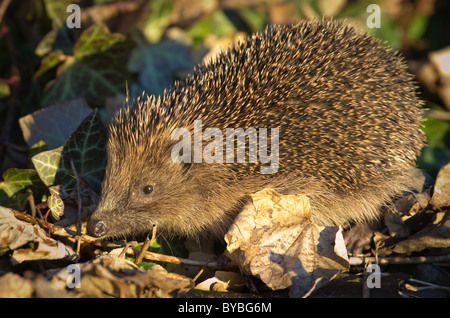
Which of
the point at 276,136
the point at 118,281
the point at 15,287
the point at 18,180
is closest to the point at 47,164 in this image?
the point at 18,180

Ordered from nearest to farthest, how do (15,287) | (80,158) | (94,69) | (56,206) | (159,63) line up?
(15,287) → (56,206) → (80,158) → (94,69) → (159,63)

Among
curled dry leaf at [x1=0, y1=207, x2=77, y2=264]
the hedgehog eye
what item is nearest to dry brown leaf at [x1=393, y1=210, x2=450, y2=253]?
the hedgehog eye

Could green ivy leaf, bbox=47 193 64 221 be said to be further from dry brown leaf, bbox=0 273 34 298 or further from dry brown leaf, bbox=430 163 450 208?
dry brown leaf, bbox=430 163 450 208

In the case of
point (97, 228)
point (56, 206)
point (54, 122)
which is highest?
point (54, 122)

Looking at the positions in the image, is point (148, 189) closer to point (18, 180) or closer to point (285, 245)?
point (18, 180)

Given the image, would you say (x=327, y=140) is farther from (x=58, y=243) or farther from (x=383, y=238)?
(x=58, y=243)

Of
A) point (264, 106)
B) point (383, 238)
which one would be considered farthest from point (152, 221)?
point (383, 238)
